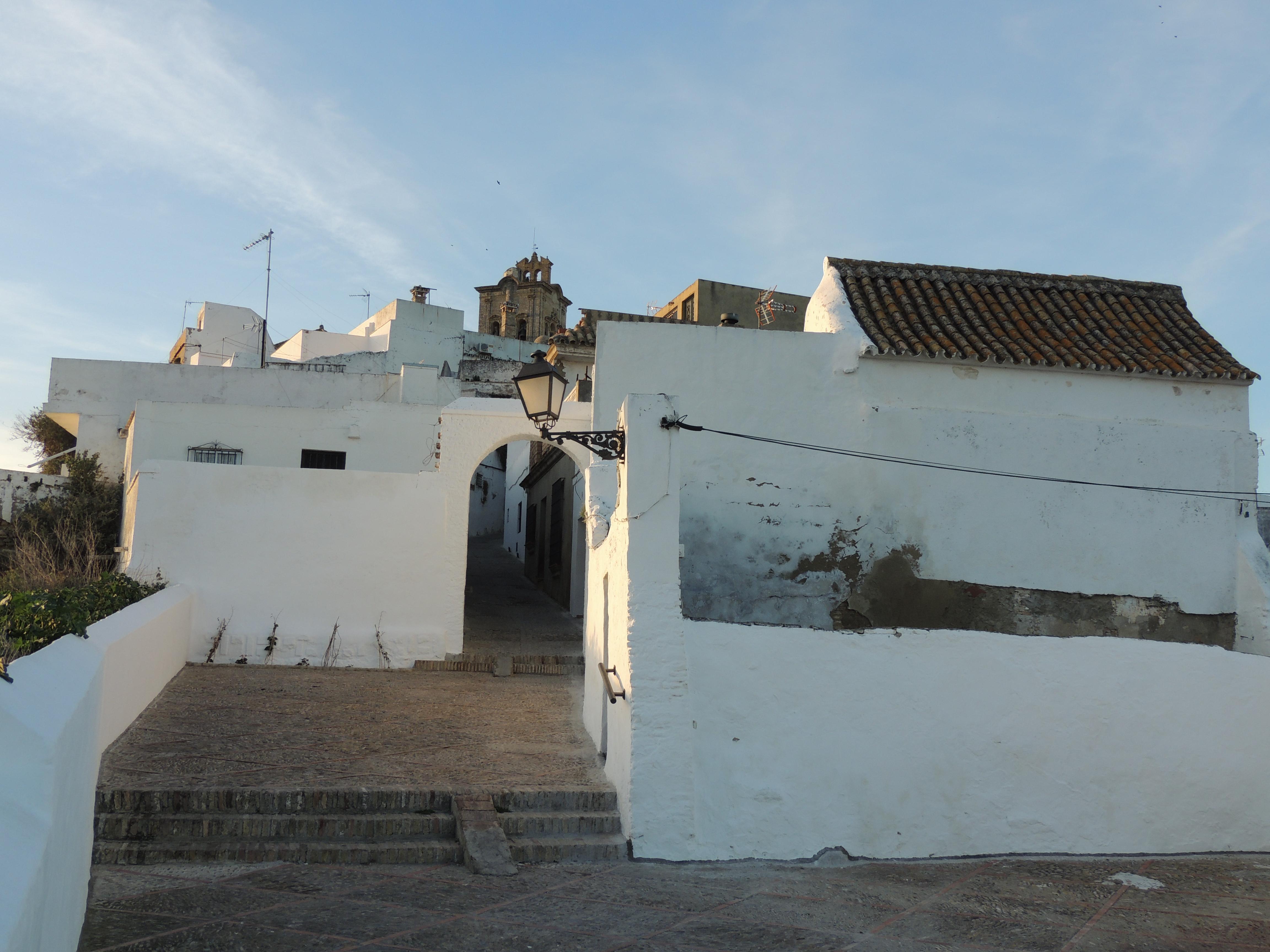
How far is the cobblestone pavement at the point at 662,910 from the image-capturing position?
468 cm

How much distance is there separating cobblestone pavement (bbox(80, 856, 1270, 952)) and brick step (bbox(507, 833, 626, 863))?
0.33ft

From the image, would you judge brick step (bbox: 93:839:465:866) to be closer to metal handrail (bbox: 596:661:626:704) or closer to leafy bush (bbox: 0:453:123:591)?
metal handrail (bbox: 596:661:626:704)

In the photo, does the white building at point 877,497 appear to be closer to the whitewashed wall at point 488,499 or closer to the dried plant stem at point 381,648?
the dried plant stem at point 381,648

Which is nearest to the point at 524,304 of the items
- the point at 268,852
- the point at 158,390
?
the point at 158,390

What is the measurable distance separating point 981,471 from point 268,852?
8923 mm

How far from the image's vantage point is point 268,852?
19.0ft

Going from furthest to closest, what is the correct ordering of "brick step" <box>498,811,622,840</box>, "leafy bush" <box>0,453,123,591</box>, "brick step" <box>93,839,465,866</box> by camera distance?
1. "leafy bush" <box>0,453,123,591</box>
2. "brick step" <box>498,811,622,840</box>
3. "brick step" <box>93,839,465,866</box>

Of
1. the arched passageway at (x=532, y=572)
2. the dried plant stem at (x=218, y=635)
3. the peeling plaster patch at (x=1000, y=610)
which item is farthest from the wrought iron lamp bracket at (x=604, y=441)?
the dried plant stem at (x=218, y=635)

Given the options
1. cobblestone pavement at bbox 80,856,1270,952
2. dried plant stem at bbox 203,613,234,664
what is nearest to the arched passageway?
dried plant stem at bbox 203,613,234,664

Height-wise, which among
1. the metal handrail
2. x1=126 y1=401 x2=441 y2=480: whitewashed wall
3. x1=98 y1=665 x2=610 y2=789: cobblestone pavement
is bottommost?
x1=98 y1=665 x2=610 y2=789: cobblestone pavement

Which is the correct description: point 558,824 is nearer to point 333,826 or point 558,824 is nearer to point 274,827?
point 333,826

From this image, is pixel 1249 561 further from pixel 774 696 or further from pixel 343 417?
pixel 343 417

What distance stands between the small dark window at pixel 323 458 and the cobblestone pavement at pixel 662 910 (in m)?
10.4

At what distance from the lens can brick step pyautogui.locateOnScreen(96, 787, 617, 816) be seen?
605 cm
